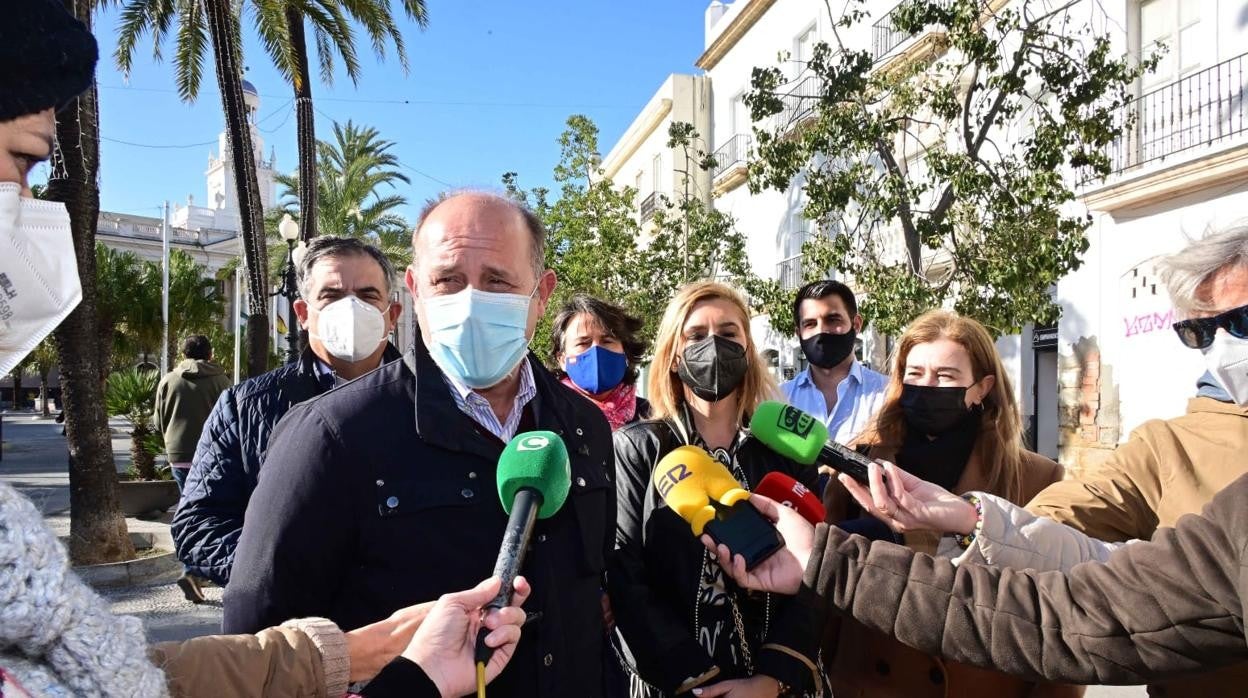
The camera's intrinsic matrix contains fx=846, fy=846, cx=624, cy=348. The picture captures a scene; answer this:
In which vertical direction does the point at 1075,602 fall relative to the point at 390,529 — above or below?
below

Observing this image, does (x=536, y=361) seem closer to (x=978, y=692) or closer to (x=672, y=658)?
(x=672, y=658)

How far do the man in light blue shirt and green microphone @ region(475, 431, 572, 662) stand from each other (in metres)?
3.34

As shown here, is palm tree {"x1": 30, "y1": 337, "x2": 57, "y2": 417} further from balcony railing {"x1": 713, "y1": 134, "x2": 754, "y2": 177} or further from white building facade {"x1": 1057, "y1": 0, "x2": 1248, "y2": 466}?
white building facade {"x1": 1057, "y1": 0, "x2": 1248, "y2": 466}

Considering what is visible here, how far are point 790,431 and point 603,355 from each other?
Result: 87.4 inches

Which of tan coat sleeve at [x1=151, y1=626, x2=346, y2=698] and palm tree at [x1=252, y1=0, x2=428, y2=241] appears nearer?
tan coat sleeve at [x1=151, y1=626, x2=346, y2=698]

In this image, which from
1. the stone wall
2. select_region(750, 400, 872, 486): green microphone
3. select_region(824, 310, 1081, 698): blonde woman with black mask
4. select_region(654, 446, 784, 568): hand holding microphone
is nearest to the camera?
select_region(654, 446, 784, 568): hand holding microphone

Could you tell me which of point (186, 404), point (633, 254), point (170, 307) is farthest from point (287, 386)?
point (170, 307)

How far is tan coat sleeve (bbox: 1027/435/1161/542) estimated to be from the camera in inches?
93.0

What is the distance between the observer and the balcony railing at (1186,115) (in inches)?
374

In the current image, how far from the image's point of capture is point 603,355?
15.4 feet

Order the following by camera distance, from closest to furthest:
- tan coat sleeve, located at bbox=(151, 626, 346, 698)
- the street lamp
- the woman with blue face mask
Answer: tan coat sleeve, located at bbox=(151, 626, 346, 698) < the woman with blue face mask < the street lamp

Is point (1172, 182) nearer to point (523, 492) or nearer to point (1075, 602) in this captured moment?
point (1075, 602)

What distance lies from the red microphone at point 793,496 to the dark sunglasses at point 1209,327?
1065 mm

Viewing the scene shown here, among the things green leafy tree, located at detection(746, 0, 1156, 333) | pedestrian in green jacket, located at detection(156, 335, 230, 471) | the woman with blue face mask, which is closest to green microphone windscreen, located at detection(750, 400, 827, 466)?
the woman with blue face mask
